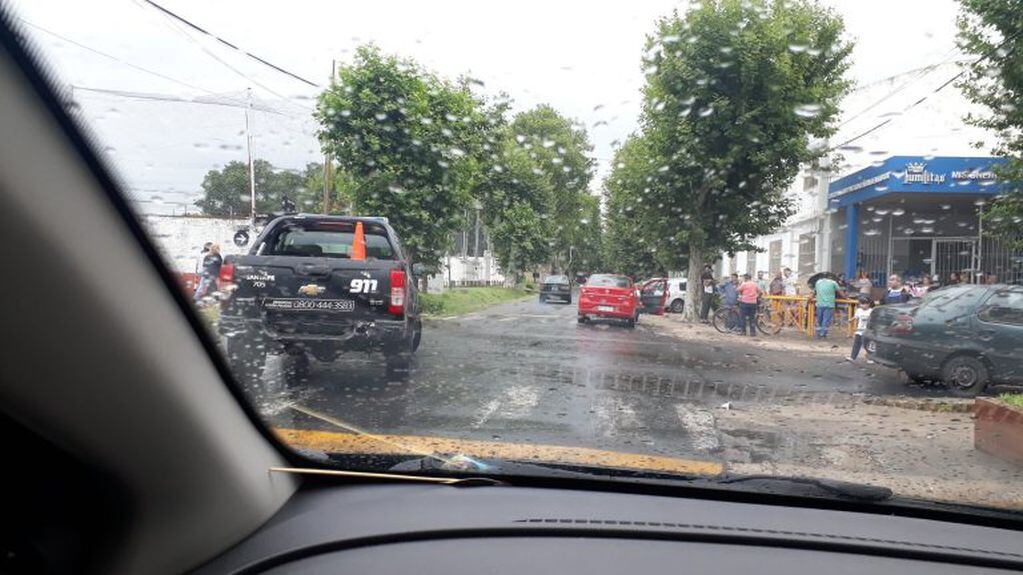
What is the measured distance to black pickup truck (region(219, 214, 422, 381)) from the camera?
13.4 ft

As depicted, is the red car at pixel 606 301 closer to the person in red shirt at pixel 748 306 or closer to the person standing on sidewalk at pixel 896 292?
the person in red shirt at pixel 748 306

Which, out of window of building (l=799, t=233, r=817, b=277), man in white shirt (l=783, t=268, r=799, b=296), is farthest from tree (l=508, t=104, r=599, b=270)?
Result: window of building (l=799, t=233, r=817, b=277)

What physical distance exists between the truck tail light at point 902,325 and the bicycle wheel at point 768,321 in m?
8.56

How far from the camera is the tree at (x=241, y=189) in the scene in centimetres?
312

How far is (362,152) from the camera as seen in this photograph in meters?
4.55

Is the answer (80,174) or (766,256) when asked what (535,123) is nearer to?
(80,174)

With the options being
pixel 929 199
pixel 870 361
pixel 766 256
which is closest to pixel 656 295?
pixel 766 256

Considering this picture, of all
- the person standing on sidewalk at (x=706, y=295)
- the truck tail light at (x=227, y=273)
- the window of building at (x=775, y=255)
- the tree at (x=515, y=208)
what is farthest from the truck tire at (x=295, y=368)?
the window of building at (x=775, y=255)

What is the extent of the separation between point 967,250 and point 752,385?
1032 cm

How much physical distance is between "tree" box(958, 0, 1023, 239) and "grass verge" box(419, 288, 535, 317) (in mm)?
4047

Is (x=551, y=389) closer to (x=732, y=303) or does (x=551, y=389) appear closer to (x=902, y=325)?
(x=902, y=325)

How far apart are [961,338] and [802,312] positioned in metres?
11.0

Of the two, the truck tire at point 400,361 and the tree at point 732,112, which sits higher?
the tree at point 732,112

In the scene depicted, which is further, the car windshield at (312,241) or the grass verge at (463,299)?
the grass verge at (463,299)
